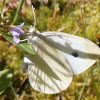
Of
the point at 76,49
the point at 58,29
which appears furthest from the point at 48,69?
the point at 58,29

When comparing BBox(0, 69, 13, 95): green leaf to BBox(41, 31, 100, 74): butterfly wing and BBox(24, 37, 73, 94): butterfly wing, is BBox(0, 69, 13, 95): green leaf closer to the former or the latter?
BBox(24, 37, 73, 94): butterfly wing

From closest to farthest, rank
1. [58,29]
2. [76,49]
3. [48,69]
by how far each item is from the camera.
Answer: [76,49] < [48,69] < [58,29]

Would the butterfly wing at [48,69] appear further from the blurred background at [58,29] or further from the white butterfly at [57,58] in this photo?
the blurred background at [58,29]

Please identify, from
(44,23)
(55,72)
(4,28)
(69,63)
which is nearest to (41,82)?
(55,72)

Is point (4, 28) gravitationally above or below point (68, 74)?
above

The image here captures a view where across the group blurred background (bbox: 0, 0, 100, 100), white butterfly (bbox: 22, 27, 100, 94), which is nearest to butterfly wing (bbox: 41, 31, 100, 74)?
white butterfly (bbox: 22, 27, 100, 94)

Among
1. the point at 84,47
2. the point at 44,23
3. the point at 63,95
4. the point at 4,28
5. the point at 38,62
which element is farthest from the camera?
the point at 44,23

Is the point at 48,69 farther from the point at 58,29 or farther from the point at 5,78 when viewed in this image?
the point at 58,29

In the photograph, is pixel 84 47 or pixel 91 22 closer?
pixel 84 47

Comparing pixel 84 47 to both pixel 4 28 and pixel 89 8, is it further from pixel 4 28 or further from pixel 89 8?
pixel 89 8
